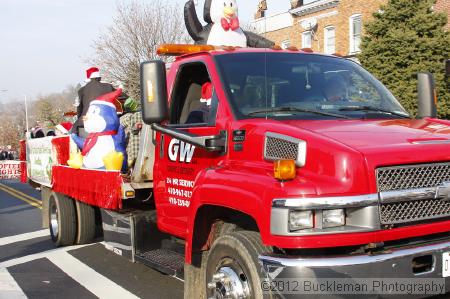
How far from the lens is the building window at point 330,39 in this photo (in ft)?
97.2

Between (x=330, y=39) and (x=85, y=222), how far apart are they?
24731 mm

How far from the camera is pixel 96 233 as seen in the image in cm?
785

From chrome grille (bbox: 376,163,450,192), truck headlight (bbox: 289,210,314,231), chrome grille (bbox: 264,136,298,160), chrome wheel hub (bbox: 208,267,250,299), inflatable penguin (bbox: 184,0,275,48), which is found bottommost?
chrome wheel hub (bbox: 208,267,250,299)

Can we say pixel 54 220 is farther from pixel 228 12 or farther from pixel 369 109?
pixel 369 109

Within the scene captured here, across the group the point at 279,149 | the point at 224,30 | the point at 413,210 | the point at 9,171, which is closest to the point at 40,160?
the point at 224,30

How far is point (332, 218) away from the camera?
308cm

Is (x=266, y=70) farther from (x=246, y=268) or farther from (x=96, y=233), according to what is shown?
(x=96, y=233)

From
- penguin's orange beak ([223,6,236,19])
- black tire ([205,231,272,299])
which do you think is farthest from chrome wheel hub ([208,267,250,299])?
penguin's orange beak ([223,6,236,19])

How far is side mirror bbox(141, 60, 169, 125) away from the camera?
3879 mm

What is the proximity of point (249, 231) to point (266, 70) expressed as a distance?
1439 mm

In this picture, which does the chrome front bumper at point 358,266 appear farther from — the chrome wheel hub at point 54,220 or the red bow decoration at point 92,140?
the chrome wheel hub at point 54,220

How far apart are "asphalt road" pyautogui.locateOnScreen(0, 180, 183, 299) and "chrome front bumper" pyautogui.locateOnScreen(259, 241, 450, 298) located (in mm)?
2626

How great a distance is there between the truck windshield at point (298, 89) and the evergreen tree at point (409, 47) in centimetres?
1647

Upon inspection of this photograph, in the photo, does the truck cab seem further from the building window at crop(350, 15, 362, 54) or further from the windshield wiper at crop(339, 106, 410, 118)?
the building window at crop(350, 15, 362, 54)
